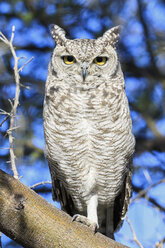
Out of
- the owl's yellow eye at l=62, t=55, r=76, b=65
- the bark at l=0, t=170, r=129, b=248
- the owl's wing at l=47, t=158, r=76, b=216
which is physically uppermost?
the owl's yellow eye at l=62, t=55, r=76, b=65

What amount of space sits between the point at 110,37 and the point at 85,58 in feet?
0.97

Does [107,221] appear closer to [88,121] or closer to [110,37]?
[88,121]

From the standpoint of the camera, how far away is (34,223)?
79.7 inches

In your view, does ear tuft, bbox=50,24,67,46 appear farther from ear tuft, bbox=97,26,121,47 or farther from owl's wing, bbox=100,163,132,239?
owl's wing, bbox=100,163,132,239

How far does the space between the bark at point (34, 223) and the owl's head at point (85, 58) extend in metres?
1.00

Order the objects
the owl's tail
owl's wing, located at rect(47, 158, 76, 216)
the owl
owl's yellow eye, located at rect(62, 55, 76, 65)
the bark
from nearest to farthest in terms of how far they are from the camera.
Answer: the bark → the owl → owl's yellow eye, located at rect(62, 55, 76, 65) → owl's wing, located at rect(47, 158, 76, 216) → the owl's tail

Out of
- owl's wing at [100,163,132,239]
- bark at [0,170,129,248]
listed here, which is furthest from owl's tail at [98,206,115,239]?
bark at [0,170,129,248]

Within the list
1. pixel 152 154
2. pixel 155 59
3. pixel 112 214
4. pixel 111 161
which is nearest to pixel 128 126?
pixel 111 161

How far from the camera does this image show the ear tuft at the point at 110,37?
9.36 ft

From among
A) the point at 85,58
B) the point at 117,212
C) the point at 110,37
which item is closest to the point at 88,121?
the point at 85,58

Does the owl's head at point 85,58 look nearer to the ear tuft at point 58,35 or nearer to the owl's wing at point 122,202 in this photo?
the ear tuft at point 58,35

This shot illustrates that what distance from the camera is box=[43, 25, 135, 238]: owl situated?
265 centimetres

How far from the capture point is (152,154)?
4.20 metres

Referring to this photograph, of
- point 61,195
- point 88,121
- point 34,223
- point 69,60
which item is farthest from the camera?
point 61,195
